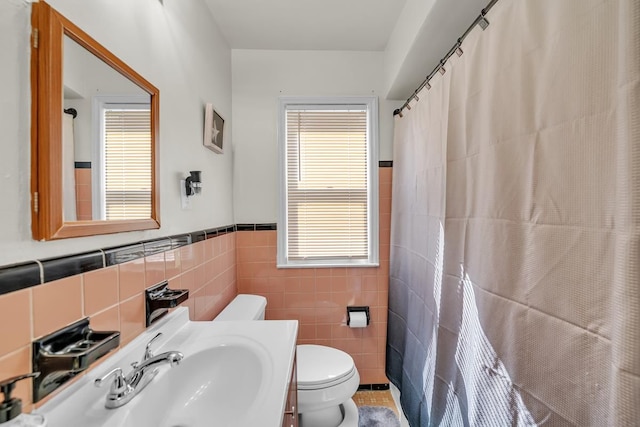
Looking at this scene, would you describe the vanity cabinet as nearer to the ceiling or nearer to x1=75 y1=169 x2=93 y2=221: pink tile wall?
x1=75 y1=169 x2=93 y2=221: pink tile wall

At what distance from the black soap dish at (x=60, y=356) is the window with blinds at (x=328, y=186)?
1393 mm

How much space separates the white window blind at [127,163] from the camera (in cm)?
77

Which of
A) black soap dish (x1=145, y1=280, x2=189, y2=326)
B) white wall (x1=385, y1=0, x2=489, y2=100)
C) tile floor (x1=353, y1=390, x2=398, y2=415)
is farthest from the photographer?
→ tile floor (x1=353, y1=390, x2=398, y2=415)

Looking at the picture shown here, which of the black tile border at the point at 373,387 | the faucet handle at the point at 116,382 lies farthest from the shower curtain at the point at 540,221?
the faucet handle at the point at 116,382

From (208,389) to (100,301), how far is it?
442mm

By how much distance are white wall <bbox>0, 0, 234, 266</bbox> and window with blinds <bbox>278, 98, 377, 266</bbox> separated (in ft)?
1.43

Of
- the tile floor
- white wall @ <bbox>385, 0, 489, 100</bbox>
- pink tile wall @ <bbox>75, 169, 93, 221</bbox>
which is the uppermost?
white wall @ <bbox>385, 0, 489, 100</bbox>

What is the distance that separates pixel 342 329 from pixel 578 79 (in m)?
1.82

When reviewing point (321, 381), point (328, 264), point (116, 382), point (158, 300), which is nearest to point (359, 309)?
point (328, 264)

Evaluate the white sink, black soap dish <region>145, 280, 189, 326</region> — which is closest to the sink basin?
the white sink

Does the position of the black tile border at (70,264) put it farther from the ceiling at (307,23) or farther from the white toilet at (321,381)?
the ceiling at (307,23)

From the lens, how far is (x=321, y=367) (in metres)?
1.47

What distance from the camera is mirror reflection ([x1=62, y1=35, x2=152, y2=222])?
638 millimetres

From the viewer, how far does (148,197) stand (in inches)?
36.4
